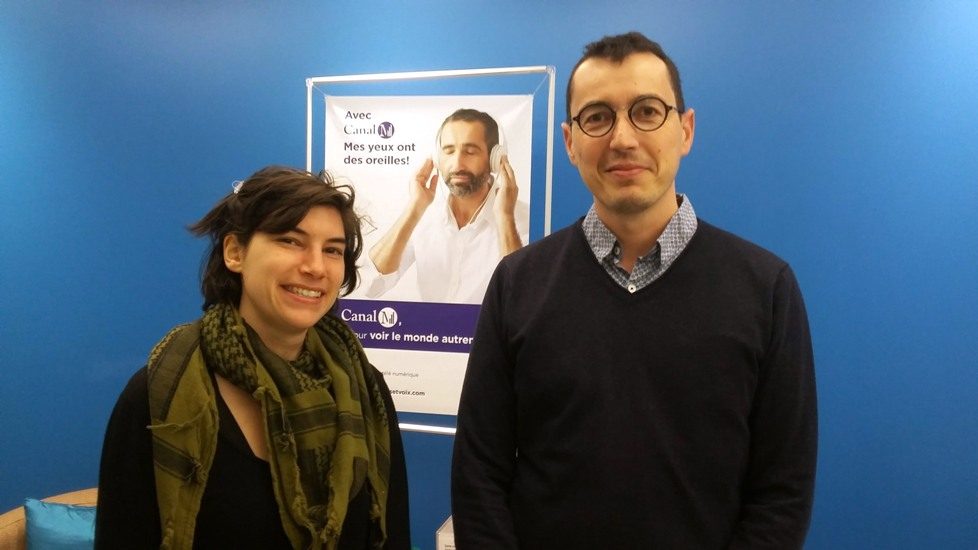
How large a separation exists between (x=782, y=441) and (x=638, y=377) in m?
0.29

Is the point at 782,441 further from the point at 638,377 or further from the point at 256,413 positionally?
the point at 256,413

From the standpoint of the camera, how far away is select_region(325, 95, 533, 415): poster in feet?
7.50

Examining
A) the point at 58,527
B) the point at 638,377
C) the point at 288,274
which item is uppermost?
the point at 288,274

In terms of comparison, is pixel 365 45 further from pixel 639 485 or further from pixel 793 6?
pixel 639 485

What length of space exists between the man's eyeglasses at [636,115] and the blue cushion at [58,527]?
2461 mm

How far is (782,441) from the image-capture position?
110cm

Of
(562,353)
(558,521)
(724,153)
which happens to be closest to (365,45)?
(724,153)

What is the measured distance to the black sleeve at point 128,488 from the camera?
1.13 metres

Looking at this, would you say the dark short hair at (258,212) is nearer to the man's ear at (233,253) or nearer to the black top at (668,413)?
the man's ear at (233,253)

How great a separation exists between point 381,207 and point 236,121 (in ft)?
2.85

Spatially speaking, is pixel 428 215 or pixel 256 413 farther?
pixel 428 215

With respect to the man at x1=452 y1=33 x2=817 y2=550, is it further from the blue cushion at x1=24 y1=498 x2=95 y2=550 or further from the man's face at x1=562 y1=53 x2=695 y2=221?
the blue cushion at x1=24 y1=498 x2=95 y2=550

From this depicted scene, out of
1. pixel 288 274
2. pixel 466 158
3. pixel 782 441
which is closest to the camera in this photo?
pixel 782 441

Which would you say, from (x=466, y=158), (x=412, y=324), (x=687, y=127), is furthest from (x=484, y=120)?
(x=687, y=127)
